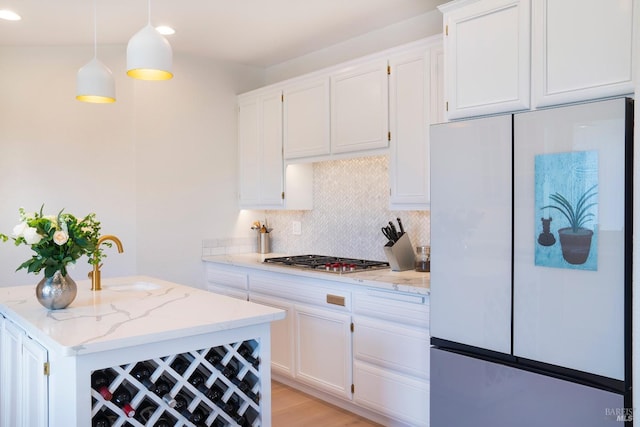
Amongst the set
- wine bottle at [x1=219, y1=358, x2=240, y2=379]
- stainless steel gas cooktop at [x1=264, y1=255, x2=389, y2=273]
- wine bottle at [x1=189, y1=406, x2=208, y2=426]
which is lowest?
wine bottle at [x1=189, y1=406, x2=208, y2=426]

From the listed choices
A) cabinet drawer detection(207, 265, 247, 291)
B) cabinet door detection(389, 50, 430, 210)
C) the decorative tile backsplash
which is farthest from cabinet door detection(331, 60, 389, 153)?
cabinet drawer detection(207, 265, 247, 291)

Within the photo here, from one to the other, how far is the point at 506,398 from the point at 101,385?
5.31 ft

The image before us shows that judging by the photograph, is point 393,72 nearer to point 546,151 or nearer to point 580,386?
point 546,151

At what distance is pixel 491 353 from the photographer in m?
2.24

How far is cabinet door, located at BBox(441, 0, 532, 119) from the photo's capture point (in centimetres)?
220

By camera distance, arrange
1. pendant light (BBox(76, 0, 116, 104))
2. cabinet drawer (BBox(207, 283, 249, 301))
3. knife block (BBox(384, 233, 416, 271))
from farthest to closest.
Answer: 1. cabinet drawer (BBox(207, 283, 249, 301))
2. knife block (BBox(384, 233, 416, 271))
3. pendant light (BBox(76, 0, 116, 104))

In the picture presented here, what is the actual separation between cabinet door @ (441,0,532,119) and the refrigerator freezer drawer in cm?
115

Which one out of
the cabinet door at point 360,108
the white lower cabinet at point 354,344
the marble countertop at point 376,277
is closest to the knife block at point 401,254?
the marble countertop at point 376,277

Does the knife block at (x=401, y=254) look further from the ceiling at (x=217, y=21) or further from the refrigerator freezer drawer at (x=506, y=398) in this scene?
the ceiling at (x=217, y=21)

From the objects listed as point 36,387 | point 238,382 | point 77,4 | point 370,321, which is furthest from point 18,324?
point 77,4

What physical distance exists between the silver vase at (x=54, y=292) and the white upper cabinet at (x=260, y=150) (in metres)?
2.10

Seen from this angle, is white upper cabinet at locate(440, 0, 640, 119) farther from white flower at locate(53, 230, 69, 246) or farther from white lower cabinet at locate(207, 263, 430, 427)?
white flower at locate(53, 230, 69, 246)

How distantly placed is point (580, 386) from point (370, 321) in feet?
4.21

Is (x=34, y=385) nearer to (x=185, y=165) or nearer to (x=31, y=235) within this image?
(x=31, y=235)
